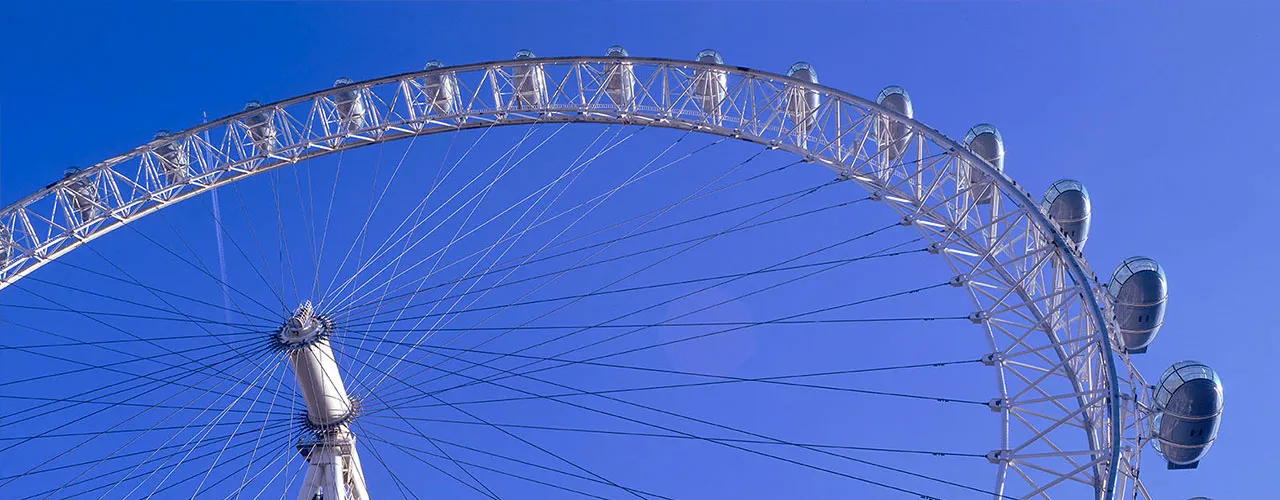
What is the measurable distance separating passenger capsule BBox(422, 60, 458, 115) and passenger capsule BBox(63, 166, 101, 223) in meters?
8.06

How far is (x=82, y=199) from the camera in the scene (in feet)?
86.5

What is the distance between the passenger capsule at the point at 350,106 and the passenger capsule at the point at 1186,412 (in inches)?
718

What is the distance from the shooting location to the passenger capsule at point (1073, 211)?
69.9 ft

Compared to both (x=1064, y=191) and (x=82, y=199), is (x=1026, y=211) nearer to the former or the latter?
(x=1064, y=191)

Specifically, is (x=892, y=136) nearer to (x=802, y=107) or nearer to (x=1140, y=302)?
(x=802, y=107)

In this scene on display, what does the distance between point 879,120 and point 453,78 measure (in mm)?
10090

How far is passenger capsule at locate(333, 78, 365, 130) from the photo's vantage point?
26688 millimetres

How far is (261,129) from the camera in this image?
88.2ft

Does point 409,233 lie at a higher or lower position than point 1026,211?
higher

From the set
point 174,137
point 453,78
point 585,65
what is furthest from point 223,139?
point 585,65

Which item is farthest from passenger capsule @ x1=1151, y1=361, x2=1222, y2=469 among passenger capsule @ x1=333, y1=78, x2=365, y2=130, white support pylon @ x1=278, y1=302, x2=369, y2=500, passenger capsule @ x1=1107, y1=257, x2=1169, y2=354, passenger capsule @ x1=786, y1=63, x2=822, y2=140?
passenger capsule @ x1=333, y1=78, x2=365, y2=130

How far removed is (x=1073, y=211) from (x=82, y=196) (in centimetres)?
2181

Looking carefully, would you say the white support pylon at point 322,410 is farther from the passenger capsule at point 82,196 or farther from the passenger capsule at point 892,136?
the passenger capsule at point 892,136

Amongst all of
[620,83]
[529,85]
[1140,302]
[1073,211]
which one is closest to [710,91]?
[620,83]
